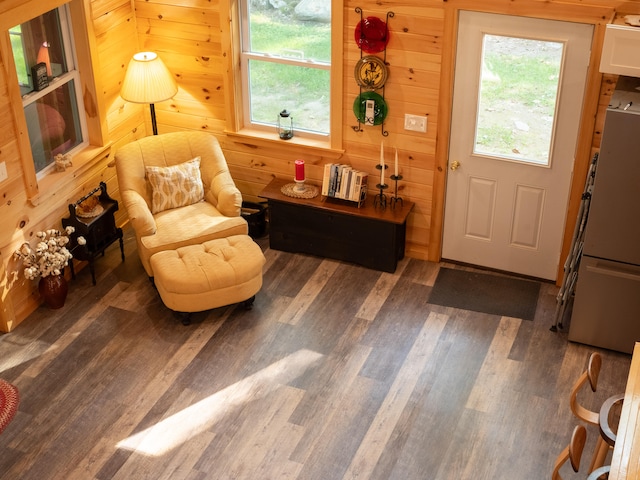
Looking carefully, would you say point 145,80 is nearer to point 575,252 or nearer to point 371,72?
point 371,72

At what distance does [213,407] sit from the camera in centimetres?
510

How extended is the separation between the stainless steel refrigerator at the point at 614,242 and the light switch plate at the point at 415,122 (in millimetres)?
1396

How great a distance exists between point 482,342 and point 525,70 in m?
1.82

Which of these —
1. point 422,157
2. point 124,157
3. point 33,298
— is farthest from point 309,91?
point 33,298

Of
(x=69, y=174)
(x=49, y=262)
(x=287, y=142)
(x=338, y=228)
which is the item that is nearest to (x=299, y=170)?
(x=287, y=142)

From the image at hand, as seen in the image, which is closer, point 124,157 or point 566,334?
point 566,334

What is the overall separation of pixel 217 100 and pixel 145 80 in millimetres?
644

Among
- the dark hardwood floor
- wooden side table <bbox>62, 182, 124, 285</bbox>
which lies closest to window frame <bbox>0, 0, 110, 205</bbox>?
wooden side table <bbox>62, 182, 124, 285</bbox>

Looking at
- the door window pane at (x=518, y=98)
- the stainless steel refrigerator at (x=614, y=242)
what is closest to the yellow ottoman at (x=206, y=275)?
the door window pane at (x=518, y=98)

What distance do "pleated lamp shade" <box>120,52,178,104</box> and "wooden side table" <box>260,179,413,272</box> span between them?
1.09m

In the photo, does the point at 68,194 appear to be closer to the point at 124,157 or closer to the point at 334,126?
the point at 124,157

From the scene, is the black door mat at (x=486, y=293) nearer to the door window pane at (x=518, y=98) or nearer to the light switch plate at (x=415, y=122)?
the door window pane at (x=518, y=98)

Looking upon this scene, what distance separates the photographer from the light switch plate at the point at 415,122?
6.03m

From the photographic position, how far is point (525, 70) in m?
5.64
